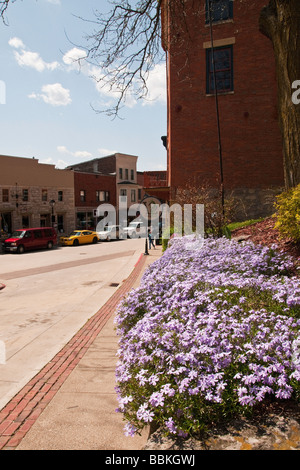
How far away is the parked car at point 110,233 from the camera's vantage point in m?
38.9

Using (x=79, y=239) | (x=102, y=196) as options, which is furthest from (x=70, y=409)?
(x=102, y=196)

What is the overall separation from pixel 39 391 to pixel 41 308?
5.33 metres

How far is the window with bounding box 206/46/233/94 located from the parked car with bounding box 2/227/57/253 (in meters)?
18.1

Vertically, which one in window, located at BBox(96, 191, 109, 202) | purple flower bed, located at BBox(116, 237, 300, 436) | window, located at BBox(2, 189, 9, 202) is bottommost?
purple flower bed, located at BBox(116, 237, 300, 436)

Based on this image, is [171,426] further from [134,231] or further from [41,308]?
[134,231]

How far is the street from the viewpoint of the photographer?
562 centimetres

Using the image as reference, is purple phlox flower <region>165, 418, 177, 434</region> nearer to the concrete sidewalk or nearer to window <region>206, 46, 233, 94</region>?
the concrete sidewalk

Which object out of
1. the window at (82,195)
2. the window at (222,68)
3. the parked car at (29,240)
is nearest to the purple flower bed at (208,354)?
the window at (222,68)

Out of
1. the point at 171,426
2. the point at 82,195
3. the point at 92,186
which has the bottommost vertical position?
the point at 171,426

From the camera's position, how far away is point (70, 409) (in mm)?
3971

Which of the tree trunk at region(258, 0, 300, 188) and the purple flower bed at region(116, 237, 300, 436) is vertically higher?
the tree trunk at region(258, 0, 300, 188)

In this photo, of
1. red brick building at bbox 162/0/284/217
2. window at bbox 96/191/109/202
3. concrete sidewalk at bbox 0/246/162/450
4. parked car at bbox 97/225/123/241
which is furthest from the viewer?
window at bbox 96/191/109/202

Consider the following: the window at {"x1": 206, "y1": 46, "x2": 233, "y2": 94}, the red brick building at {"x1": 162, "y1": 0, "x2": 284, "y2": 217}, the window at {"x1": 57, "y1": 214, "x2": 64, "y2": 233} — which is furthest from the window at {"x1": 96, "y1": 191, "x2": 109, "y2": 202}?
the window at {"x1": 206, "y1": 46, "x2": 233, "y2": 94}
